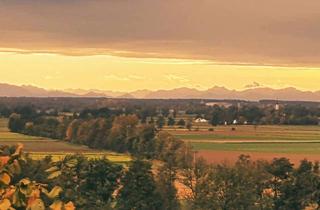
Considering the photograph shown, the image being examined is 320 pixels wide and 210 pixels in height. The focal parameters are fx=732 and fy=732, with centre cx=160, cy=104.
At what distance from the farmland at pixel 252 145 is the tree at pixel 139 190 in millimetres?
21506

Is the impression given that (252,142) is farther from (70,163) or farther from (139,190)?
(70,163)

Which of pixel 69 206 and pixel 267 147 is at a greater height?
pixel 69 206

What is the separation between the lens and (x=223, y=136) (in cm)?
11300

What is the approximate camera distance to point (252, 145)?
95.6 metres

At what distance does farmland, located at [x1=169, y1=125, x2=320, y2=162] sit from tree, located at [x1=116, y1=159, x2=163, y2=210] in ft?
70.6

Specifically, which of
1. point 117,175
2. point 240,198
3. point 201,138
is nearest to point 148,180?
point 117,175

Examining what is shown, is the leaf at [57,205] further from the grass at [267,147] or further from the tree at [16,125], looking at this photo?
the tree at [16,125]

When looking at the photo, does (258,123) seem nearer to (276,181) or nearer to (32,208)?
(276,181)

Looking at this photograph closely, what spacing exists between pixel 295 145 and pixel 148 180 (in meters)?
48.0

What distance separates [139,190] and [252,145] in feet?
158

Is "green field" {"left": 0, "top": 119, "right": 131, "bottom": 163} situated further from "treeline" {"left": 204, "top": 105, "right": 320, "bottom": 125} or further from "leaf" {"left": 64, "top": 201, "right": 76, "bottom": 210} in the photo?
"leaf" {"left": 64, "top": 201, "right": 76, "bottom": 210}

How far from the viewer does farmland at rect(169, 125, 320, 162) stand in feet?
260

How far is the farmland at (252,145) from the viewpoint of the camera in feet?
260

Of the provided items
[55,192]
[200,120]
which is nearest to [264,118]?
[200,120]
